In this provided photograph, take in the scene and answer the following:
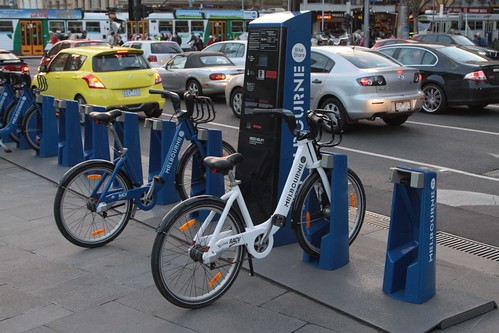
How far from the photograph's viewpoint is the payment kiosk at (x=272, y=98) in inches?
218

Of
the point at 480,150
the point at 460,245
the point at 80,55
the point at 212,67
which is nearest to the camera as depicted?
the point at 460,245

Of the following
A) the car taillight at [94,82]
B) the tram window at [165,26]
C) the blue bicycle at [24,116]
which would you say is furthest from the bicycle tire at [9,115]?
the tram window at [165,26]

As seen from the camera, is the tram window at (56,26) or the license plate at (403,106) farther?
the tram window at (56,26)

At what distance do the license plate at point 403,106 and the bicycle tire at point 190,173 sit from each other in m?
6.34

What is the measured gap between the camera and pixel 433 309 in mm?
4434

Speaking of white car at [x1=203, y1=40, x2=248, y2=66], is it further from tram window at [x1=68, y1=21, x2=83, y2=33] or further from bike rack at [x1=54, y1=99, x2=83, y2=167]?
tram window at [x1=68, y1=21, x2=83, y2=33]

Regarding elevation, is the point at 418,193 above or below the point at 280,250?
above

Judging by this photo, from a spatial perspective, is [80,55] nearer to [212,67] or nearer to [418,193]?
[212,67]

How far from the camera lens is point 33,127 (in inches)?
400

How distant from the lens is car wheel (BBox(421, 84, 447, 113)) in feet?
48.4

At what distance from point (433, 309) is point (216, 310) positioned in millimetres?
1442

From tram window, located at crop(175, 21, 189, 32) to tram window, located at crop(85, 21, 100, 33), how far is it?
17.6 feet

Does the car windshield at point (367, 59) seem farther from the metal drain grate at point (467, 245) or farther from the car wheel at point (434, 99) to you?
the metal drain grate at point (467, 245)

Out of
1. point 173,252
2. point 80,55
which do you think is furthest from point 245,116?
point 80,55
